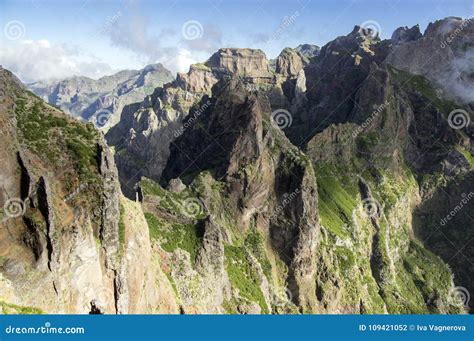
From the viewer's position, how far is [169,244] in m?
115

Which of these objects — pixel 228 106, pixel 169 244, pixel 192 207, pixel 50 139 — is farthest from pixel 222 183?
pixel 50 139

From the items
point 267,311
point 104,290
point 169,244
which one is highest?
point 169,244

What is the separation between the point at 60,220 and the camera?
62.6m

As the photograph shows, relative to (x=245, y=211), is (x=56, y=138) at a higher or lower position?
higher

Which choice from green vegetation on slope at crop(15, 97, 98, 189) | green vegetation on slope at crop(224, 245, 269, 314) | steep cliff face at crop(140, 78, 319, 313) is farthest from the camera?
green vegetation on slope at crop(224, 245, 269, 314)

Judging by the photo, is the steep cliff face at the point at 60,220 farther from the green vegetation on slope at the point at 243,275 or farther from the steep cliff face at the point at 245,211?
the green vegetation on slope at the point at 243,275

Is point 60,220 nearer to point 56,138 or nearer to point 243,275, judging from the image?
point 56,138

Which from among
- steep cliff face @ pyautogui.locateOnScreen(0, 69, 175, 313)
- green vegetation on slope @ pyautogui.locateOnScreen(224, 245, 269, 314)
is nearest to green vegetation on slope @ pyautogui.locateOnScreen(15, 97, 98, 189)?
steep cliff face @ pyautogui.locateOnScreen(0, 69, 175, 313)

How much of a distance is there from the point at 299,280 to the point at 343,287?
97.2 feet

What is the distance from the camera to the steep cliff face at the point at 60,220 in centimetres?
5859

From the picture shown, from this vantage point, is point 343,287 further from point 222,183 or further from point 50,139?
point 50,139

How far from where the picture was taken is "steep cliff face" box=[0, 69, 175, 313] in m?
58.6

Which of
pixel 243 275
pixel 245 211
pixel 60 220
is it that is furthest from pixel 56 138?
pixel 245 211

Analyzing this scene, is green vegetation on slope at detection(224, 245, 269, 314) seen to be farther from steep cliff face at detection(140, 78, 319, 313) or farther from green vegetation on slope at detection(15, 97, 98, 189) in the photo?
green vegetation on slope at detection(15, 97, 98, 189)
